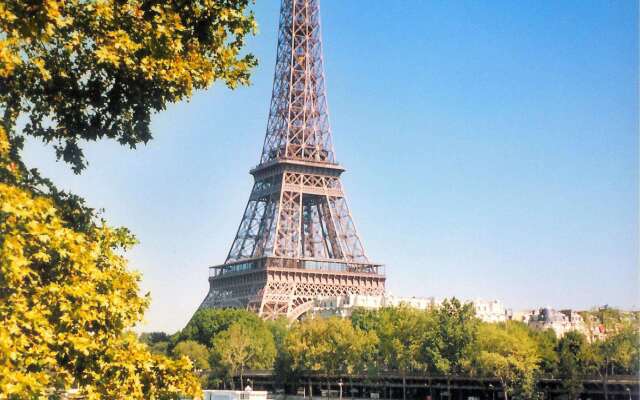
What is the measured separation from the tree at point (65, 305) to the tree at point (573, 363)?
164 feet

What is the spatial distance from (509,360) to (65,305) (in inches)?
2049

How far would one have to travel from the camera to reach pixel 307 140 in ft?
361

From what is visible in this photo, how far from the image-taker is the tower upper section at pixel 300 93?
11038cm

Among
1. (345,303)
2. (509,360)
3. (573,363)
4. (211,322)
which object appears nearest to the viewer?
(573,363)

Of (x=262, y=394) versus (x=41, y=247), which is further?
(x=262, y=394)

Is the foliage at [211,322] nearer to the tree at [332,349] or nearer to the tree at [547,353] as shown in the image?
the tree at [332,349]

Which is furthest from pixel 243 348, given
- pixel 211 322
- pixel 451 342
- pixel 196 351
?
pixel 451 342

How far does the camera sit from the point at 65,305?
504 inches

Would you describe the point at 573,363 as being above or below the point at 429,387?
above

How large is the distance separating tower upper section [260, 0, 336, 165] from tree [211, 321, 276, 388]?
27436mm

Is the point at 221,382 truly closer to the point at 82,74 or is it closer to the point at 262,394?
the point at 262,394

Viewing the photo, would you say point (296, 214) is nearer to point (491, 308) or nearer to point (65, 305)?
point (491, 308)

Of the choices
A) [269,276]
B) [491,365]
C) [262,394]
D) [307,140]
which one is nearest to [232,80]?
[491,365]

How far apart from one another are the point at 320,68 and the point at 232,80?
95.9 m
